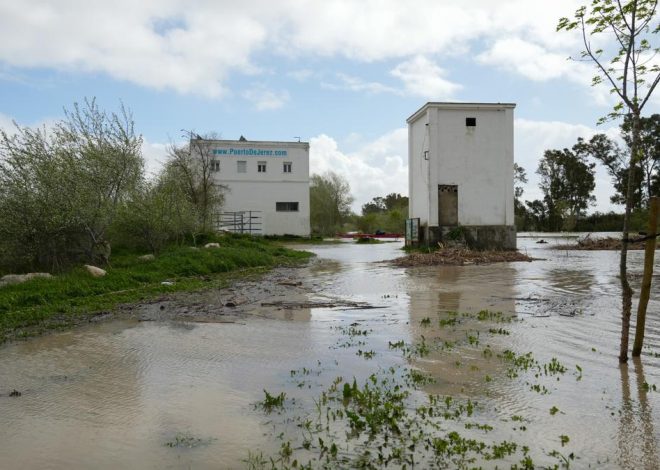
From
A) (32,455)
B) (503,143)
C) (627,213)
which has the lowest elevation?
(32,455)

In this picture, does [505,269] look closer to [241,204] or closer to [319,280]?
[319,280]

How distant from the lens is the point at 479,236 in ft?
90.8

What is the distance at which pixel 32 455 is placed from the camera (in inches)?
162

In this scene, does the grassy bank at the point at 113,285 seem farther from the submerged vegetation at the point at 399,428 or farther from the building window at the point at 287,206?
the building window at the point at 287,206

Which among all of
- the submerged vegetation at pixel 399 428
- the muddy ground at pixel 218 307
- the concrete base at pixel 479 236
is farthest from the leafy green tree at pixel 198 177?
the submerged vegetation at pixel 399 428

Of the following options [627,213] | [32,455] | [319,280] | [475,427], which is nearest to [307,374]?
[475,427]

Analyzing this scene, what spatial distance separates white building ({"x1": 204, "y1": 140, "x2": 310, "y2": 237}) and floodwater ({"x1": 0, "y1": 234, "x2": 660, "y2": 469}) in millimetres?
37807

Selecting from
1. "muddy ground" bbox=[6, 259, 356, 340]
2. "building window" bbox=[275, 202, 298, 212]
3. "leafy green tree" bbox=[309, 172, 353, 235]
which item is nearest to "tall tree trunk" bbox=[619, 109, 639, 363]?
"muddy ground" bbox=[6, 259, 356, 340]

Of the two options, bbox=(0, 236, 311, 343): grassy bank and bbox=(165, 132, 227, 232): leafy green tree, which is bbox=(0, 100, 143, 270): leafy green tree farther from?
bbox=(165, 132, 227, 232): leafy green tree

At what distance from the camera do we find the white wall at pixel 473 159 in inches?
1093

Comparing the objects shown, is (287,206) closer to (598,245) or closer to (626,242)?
(598,245)

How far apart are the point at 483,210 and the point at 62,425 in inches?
999

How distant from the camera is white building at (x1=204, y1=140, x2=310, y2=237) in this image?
157 feet

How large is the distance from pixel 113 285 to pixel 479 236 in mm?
18969
